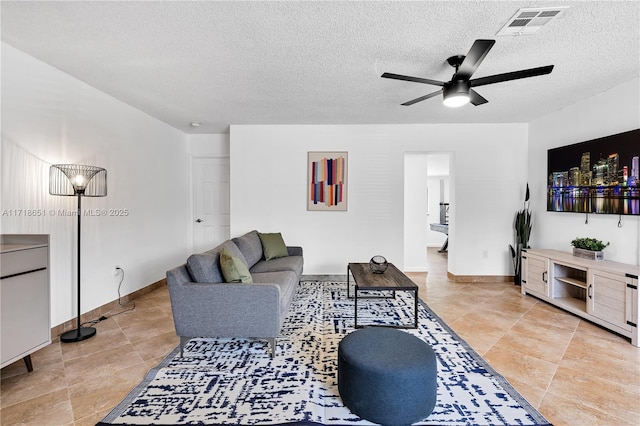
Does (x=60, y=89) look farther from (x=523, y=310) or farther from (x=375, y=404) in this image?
(x=523, y=310)

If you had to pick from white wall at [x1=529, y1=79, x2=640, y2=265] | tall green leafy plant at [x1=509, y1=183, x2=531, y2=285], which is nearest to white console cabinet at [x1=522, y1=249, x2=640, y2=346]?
white wall at [x1=529, y1=79, x2=640, y2=265]

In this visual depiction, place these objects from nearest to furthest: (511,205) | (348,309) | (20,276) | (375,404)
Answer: (375,404) → (20,276) → (348,309) → (511,205)

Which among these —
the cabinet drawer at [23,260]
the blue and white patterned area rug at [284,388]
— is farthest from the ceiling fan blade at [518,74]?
the cabinet drawer at [23,260]

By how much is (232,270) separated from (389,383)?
149 cm

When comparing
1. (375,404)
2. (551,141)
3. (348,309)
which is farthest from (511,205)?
(375,404)

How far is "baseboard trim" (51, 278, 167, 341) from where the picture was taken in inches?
112

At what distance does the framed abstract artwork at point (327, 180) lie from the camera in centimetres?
491

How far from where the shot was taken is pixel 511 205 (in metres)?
4.79

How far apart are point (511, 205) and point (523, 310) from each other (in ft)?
6.30

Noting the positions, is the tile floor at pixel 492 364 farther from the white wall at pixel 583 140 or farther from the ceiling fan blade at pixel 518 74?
the ceiling fan blade at pixel 518 74

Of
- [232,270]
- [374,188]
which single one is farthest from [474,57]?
[374,188]

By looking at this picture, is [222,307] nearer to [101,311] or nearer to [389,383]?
[389,383]

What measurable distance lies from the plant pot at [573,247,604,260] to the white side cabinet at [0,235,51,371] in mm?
5276

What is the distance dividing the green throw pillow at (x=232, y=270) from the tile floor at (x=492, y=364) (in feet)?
2.90
